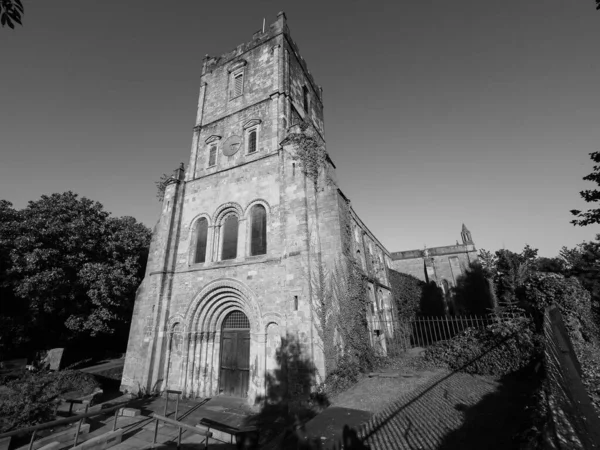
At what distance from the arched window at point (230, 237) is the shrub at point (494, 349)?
10.4 metres

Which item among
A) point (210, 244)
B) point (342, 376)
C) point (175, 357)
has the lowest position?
point (342, 376)

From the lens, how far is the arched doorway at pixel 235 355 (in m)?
12.0

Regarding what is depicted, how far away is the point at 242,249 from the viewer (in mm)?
13211

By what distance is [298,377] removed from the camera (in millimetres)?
9562

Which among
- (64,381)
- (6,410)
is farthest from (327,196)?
(64,381)

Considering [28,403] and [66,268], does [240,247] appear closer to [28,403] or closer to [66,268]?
[28,403]

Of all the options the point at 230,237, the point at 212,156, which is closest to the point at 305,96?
the point at 212,156

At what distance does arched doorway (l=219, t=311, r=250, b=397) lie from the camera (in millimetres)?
12008

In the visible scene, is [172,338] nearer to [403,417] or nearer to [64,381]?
[64,381]

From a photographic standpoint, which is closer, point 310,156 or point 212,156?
point 310,156

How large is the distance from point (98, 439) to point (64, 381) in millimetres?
6349

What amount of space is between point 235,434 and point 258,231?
8.02 m

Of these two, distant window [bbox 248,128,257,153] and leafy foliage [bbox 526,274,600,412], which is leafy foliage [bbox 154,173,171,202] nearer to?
distant window [bbox 248,128,257,153]

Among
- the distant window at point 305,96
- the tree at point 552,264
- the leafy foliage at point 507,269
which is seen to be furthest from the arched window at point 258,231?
the tree at point 552,264
